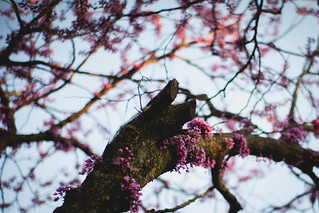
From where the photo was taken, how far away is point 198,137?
2.24 m

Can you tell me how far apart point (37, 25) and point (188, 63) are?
3.81 meters

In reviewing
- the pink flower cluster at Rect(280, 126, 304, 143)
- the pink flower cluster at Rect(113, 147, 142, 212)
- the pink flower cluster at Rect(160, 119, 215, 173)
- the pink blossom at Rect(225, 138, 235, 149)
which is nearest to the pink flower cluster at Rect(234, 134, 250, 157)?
the pink blossom at Rect(225, 138, 235, 149)

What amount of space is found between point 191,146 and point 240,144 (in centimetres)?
105

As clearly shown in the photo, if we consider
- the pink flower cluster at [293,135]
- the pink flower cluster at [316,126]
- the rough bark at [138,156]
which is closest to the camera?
the rough bark at [138,156]

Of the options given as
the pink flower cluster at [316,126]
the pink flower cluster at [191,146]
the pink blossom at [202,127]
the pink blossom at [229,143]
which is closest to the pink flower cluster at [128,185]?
the pink flower cluster at [191,146]

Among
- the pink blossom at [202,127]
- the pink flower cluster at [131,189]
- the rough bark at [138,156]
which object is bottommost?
the pink flower cluster at [131,189]

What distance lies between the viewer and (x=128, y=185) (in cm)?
160

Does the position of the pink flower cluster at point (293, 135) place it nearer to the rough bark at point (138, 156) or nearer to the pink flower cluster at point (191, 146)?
the pink flower cluster at point (191, 146)

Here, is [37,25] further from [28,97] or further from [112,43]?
[28,97]

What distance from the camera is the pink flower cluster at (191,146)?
204cm

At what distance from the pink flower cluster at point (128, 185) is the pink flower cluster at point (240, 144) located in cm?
173

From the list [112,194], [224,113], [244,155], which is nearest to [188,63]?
[224,113]

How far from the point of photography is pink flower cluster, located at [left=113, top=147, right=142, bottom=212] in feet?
5.22

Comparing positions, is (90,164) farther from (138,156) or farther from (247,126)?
(247,126)
